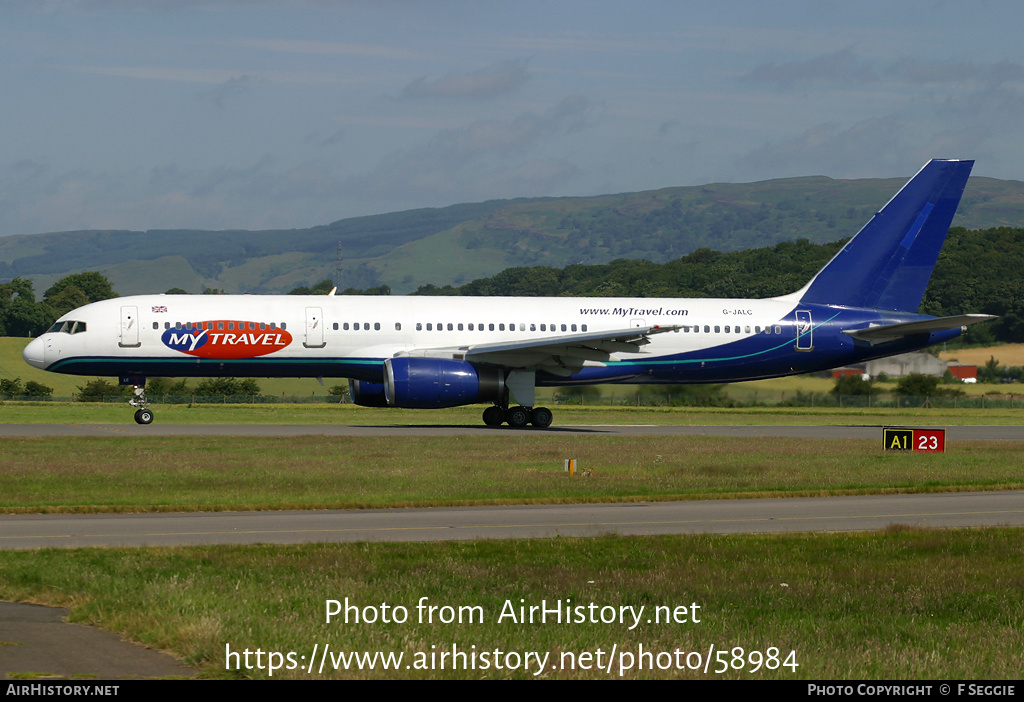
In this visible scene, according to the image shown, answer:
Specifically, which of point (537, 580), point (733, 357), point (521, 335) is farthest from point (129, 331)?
point (537, 580)

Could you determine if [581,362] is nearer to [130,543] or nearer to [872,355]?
[872,355]

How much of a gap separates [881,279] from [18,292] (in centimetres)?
13306

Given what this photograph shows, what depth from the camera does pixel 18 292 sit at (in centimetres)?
15412

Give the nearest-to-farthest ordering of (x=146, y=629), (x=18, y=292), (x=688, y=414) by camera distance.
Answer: (x=146, y=629) → (x=688, y=414) → (x=18, y=292)

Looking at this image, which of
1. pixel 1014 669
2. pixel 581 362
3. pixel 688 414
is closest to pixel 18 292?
pixel 688 414

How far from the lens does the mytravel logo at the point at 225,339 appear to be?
40.1 meters

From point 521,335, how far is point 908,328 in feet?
47.3

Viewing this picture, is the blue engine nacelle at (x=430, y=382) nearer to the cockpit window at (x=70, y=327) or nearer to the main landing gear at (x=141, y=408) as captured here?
the main landing gear at (x=141, y=408)

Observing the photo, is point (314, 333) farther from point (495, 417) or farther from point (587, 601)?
point (587, 601)

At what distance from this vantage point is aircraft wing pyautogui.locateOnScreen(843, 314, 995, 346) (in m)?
43.3

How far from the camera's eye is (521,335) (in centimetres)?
4269


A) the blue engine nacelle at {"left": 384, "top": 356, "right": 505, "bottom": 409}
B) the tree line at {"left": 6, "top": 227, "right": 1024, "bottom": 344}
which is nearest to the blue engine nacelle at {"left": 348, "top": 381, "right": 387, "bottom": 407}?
the blue engine nacelle at {"left": 384, "top": 356, "right": 505, "bottom": 409}

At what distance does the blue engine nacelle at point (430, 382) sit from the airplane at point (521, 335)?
5cm

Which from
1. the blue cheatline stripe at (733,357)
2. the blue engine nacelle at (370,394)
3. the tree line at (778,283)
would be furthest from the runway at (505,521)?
the tree line at (778,283)
